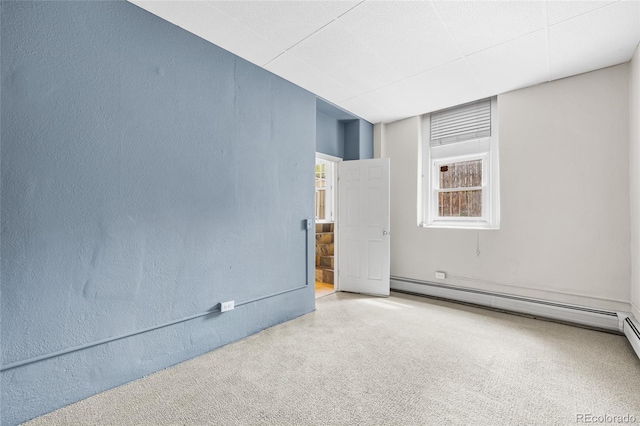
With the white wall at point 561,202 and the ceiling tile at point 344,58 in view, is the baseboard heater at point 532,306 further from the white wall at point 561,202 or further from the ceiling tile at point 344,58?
the ceiling tile at point 344,58

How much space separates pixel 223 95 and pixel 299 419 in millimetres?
2552

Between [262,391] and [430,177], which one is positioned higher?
[430,177]

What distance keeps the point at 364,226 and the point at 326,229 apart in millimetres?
1701

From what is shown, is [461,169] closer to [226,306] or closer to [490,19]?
[490,19]

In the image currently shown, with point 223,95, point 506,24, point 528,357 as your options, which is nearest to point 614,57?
point 506,24

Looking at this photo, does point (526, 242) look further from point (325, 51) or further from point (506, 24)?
point (325, 51)

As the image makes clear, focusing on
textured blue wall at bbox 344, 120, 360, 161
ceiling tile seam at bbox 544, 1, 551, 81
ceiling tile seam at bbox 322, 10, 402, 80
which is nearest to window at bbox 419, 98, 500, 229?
ceiling tile seam at bbox 544, 1, 551, 81

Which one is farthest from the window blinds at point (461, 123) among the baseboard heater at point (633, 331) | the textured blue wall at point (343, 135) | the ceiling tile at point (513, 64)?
the baseboard heater at point (633, 331)

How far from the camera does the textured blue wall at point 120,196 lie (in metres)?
1.65

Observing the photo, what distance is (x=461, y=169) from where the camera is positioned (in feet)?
13.6

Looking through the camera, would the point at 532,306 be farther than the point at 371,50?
Yes

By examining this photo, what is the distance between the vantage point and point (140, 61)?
2.12 meters

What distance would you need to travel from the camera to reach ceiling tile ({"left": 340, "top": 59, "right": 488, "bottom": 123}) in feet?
10.3

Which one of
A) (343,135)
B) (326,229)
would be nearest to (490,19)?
(343,135)
